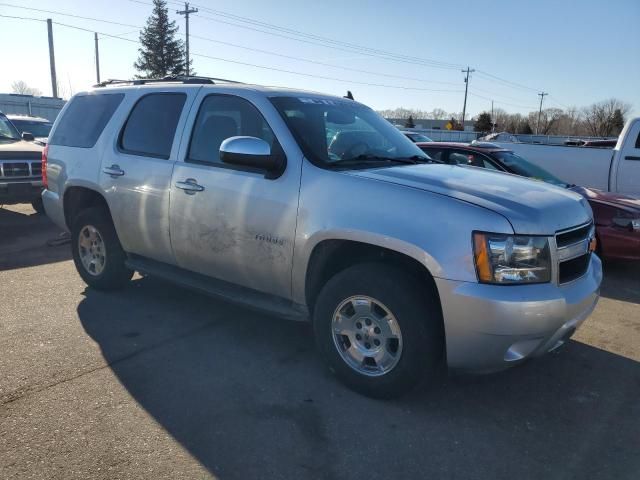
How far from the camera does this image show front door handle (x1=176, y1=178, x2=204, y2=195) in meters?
4.06

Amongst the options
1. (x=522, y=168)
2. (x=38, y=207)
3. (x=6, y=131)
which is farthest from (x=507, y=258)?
(x=6, y=131)

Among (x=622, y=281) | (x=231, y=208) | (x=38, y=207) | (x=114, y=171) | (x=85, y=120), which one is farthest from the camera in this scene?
(x=38, y=207)

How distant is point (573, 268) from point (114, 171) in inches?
149

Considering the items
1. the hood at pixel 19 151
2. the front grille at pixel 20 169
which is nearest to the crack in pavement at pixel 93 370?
the front grille at pixel 20 169

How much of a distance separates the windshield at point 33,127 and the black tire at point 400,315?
13.4 meters

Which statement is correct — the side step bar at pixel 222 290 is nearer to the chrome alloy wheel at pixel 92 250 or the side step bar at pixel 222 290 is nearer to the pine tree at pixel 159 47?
the chrome alloy wheel at pixel 92 250

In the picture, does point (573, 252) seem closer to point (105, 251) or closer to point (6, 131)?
point (105, 251)

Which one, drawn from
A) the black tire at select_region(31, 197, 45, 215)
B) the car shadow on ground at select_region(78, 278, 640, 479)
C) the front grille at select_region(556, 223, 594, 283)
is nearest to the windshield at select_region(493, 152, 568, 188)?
the car shadow on ground at select_region(78, 278, 640, 479)

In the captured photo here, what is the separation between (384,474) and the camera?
8.76ft

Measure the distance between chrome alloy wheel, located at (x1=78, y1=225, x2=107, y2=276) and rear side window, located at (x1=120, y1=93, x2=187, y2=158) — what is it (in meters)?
0.98

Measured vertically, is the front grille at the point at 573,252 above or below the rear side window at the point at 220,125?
below

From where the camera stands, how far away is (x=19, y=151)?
864 cm

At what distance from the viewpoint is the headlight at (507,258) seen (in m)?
2.87

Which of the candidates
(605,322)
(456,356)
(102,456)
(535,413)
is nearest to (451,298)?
(456,356)
